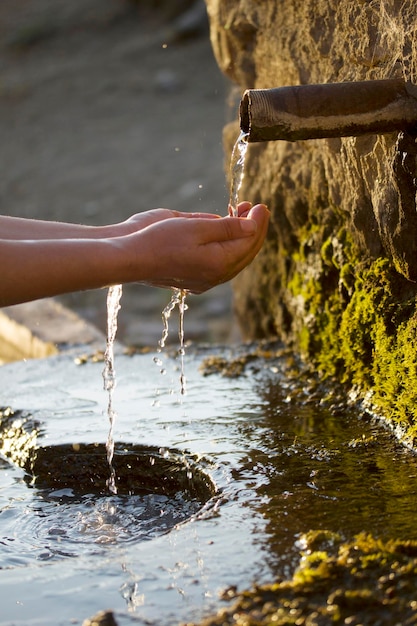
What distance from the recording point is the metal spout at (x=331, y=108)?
2.54 meters

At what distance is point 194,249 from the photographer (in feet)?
7.87

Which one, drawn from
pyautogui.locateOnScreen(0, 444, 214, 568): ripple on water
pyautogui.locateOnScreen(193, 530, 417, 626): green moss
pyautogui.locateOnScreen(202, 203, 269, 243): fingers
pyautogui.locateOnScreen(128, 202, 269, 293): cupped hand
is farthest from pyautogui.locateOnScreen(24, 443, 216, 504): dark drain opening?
pyautogui.locateOnScreen(193, 530, 417, 626): green moss

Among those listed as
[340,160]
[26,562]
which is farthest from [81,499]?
[340,160]

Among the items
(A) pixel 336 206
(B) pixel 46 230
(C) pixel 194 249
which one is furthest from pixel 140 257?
(A) pixel 336 206

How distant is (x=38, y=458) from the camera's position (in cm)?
299

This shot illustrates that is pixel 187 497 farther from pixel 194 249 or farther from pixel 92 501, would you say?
pixel 194 249

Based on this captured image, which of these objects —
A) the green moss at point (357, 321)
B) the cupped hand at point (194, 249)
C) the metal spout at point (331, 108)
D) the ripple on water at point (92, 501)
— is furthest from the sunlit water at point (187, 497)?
the metal spout at point (331, 108)

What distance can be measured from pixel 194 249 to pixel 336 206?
106 centimetres

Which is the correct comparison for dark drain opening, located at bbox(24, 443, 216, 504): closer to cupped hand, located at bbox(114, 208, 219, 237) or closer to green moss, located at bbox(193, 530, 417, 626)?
cupped hand, located at bbox(114, 208, 219, 237)

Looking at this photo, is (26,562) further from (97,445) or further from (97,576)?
(97,445)

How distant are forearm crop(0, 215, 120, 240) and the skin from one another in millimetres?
275

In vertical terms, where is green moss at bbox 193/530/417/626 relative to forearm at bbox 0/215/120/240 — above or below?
below

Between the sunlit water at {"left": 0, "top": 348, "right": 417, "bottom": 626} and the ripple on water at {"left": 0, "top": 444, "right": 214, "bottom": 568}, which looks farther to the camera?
the ripple on water at {"left": 0, "top": 444, "right": 214, "bottom": 568}

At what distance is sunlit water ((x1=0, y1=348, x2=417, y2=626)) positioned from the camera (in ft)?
6.51
